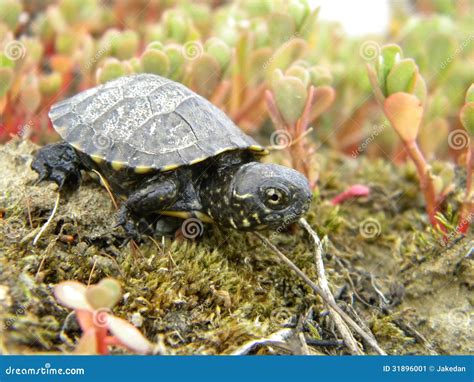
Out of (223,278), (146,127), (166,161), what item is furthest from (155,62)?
(223,278)

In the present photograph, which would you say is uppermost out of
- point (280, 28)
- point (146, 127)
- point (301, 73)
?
point (280, 28)

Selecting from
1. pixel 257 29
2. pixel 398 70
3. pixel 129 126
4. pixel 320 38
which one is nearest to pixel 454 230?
pixel 398 70

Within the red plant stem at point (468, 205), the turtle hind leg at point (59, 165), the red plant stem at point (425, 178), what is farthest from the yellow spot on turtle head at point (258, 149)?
the red plant stem at point (468, 205)

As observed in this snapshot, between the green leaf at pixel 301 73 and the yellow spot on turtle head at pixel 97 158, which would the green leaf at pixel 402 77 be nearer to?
the green leaf at pixel 301 73

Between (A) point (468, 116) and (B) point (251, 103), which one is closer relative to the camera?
(A) point (468, 116)

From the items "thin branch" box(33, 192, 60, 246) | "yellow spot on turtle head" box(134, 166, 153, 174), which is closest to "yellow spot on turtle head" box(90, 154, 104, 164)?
"yellow spot on turtle head" box(134, 166, 153, 174)

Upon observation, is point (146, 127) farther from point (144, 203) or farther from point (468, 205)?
point (468, 205)

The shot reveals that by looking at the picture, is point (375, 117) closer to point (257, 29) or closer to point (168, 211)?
point (257, 29)
